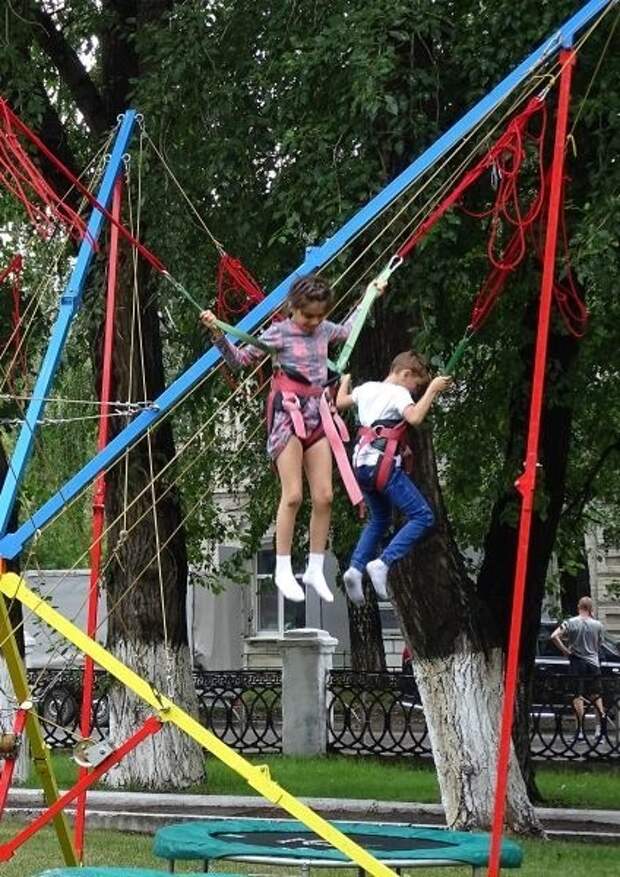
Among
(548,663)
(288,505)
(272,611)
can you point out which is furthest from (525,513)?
(272,611)

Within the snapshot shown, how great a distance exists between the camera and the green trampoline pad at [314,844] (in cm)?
898

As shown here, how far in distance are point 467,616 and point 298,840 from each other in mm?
3385

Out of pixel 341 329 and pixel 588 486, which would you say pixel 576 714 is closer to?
pixel 588 486

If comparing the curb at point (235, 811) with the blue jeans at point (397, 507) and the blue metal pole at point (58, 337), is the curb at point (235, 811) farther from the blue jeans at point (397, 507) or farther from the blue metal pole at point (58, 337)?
the blue jeans at point (397, 507)

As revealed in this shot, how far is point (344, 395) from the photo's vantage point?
8.18 m

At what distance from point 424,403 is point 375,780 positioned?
10.7m

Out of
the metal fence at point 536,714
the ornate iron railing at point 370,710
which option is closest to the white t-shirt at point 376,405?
the metal fence at point 536,714

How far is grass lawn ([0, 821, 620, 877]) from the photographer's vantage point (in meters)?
11.7

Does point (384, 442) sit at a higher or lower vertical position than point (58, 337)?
lower

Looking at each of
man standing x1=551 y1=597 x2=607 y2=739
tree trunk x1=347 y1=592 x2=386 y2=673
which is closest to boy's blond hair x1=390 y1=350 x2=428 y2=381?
man standing x1=551 y1=597 x2=607 y2=739

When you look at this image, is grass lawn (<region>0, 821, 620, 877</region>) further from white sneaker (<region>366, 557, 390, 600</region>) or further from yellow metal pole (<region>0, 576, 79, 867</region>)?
white sneaker (<region>366, 557, 390, 600</region>)

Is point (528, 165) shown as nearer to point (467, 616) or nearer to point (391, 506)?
point (467, 616)

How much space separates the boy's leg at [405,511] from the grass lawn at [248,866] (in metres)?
3.76

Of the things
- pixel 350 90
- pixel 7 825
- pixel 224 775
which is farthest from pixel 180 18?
pixel 224 775
